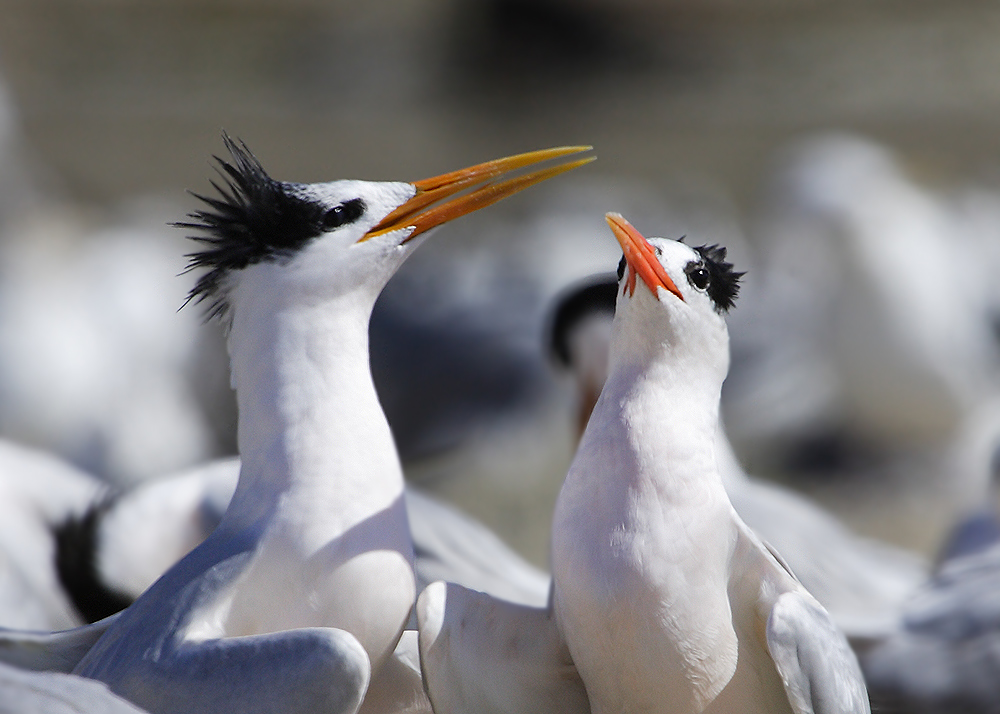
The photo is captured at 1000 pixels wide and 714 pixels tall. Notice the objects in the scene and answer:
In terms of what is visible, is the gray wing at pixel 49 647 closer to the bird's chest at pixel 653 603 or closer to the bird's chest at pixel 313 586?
the bird's chest at pixel 313 586

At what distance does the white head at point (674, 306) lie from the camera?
1.30m

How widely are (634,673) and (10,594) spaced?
1.08 meters

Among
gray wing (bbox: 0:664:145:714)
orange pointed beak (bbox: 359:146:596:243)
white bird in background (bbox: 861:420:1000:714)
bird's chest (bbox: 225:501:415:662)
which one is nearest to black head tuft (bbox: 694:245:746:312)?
orange pointed beak (bbox: 359:146:596:243)

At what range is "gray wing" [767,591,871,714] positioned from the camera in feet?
3.99

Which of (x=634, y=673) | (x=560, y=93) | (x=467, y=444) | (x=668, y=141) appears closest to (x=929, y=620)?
(x=634, y=673)

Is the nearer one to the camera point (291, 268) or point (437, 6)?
point (291, 268)

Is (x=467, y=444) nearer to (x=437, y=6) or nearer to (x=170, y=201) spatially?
→ (x=170, y=201)

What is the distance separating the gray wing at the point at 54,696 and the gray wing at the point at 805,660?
0.62 meters

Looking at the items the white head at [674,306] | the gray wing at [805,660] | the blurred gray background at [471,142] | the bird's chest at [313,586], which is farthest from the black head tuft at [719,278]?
the blurred gray background at [471,142]

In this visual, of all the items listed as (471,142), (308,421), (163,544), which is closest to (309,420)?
(308,421)

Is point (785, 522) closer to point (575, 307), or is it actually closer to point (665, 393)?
point (575, 307)

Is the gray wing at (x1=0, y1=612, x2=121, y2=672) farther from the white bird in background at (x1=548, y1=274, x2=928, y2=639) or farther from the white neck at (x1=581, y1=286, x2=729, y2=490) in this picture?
the white bird in background at (x1=548, y1=274, x2=928, y2=639)

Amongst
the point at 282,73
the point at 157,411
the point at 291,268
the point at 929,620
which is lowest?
the point at 929,620

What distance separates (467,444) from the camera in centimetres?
→ 378
